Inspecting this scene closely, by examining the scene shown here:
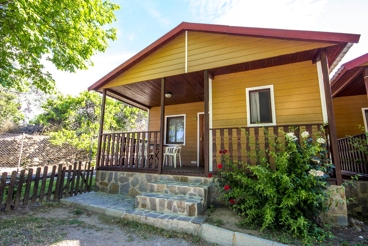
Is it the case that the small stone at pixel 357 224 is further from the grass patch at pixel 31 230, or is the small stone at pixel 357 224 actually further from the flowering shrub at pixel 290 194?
the grass patch at pixel 31 230

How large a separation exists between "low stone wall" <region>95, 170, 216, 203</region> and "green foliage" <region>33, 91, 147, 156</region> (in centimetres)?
636

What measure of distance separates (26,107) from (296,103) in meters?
25.7

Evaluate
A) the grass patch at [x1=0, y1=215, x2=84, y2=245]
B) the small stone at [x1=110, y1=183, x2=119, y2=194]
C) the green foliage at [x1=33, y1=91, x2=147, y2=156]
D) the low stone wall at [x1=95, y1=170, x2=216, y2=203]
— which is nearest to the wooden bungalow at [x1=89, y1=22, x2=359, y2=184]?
the low stone wall at [x1=95, y1=170, x2=216, y2=203]

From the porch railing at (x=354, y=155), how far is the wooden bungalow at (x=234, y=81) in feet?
3.99

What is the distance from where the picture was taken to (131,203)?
4.37 meters

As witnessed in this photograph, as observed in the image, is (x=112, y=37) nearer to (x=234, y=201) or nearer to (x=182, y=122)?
(x=182, y=122)

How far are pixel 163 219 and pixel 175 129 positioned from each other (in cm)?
504

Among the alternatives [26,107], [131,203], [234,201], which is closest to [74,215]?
[131,203]

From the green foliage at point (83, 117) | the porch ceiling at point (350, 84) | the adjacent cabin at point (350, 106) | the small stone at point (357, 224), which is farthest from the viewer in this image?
the green foliage at point (83, 117)

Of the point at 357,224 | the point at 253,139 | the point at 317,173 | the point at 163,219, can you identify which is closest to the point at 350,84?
the point at 253,139

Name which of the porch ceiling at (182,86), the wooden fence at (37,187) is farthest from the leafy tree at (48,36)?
the wooden fence at (37,187)

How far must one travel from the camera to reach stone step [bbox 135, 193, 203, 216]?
11.2 ft

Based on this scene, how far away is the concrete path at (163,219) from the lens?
8.91 feet

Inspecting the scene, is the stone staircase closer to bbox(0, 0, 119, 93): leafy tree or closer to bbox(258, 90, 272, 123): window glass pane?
bbox(258, 90, 272, 123): window glass pane
